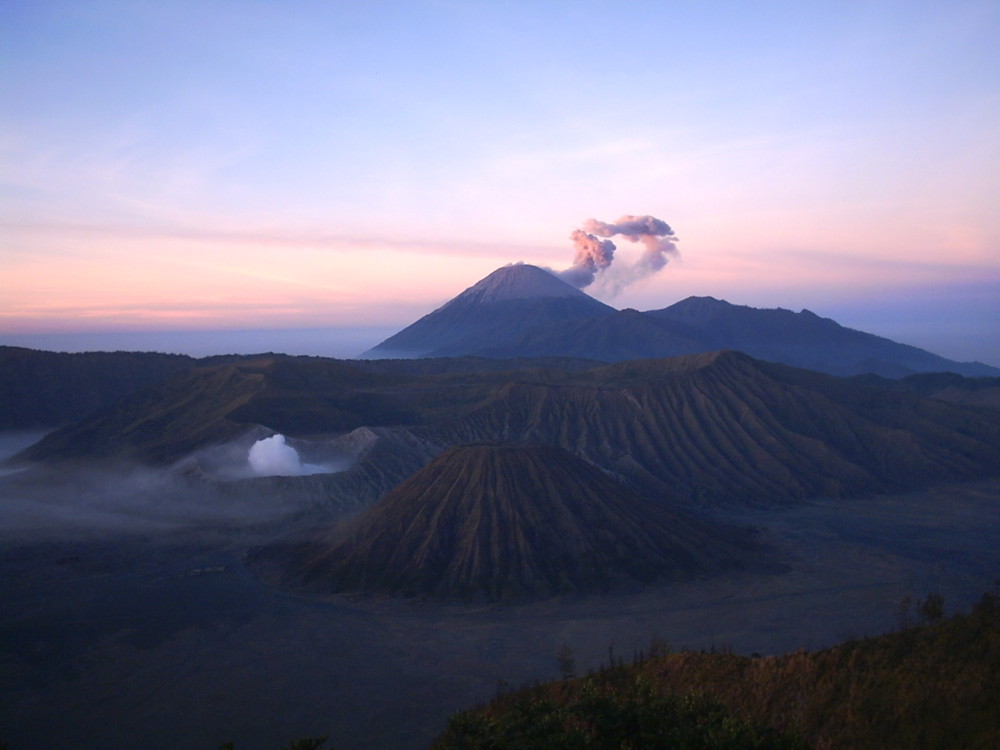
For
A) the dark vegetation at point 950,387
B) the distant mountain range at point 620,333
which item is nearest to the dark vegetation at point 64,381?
the distant mountain range at point 620,333

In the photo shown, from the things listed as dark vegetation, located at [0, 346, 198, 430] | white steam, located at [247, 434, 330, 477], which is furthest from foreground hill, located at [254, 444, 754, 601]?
dark vegetation, located at [0, 346, 198, 430]

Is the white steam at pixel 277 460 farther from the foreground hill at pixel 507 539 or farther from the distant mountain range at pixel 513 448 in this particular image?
the foreground hill at pixel 507 539

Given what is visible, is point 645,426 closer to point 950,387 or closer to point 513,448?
point 513,448

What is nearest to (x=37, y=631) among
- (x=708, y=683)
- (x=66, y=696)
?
(x=66, y=696)

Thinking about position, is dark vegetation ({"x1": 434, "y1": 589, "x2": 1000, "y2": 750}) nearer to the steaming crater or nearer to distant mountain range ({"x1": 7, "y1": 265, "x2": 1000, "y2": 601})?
distant mountain range ({"x1": 7, "y1": 265, "x2": 1000, "y2": 601})

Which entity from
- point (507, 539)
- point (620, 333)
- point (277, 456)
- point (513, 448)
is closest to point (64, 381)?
Answer: point (277, 456)

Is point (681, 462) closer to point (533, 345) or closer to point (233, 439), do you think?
point (233, 439)
